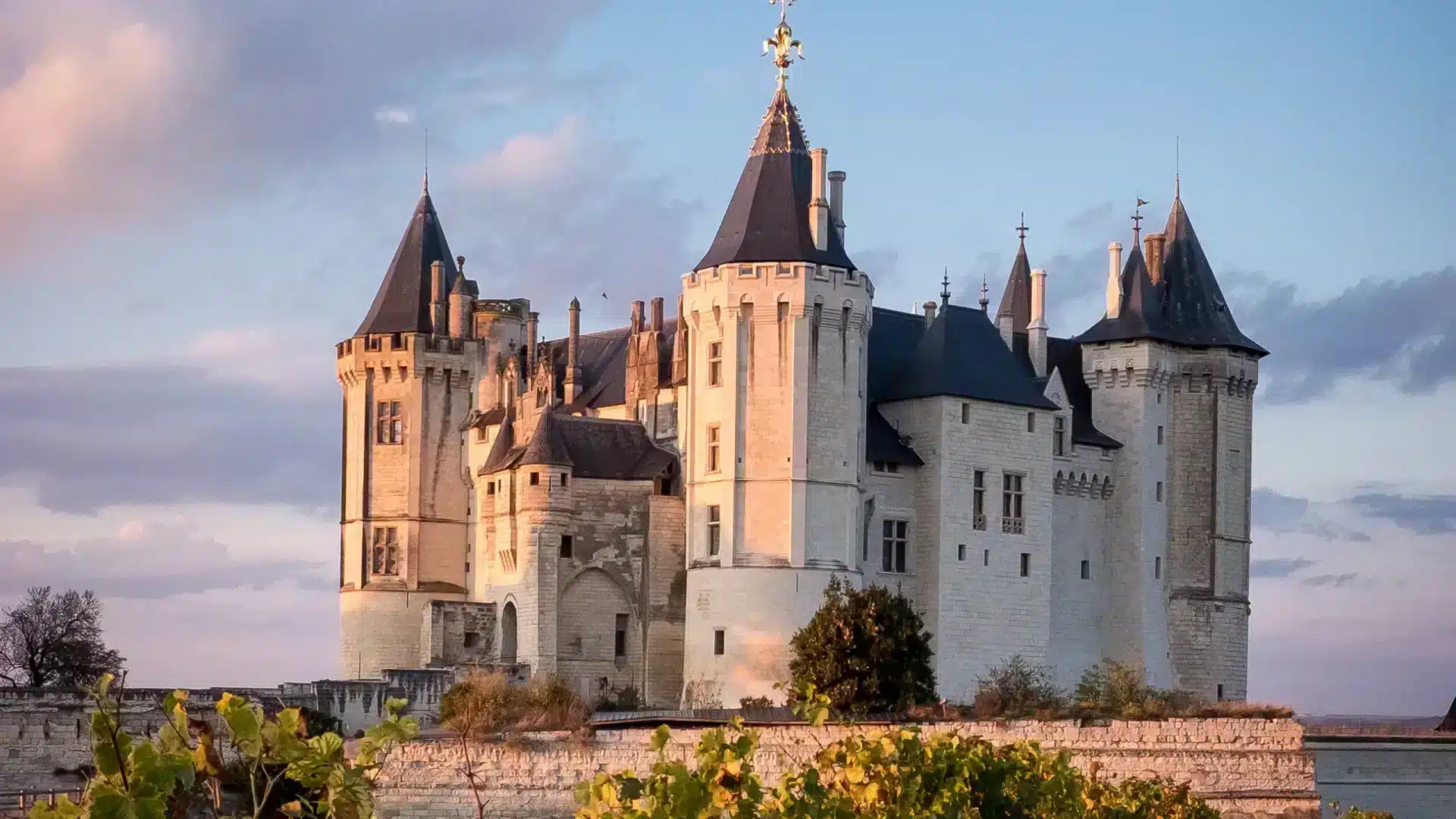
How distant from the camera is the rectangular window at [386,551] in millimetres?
65250

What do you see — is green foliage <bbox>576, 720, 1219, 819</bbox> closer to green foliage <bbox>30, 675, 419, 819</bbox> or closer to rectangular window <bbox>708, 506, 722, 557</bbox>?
green foliage <bbox>30, 675, 419, 819</bbox>

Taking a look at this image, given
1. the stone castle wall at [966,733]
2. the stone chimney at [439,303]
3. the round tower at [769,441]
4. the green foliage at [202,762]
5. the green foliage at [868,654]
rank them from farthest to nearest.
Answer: the stone chimney at [439,303] < the round tower at [769,441] < the green foliage at [868,654] < the stone castle wall at [966,733] < the green foliage at [202,762]

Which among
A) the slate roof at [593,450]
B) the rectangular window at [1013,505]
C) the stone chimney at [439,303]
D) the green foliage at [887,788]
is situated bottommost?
the green foliage at [887,788]

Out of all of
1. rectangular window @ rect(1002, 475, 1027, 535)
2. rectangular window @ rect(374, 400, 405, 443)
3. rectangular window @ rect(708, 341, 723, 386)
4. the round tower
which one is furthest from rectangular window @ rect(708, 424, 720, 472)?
rectangular window @ rect(374, 400, 405, 443)

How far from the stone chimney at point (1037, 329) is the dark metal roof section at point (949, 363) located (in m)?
1.39

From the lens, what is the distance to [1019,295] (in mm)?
67562

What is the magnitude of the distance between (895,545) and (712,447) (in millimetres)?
5849

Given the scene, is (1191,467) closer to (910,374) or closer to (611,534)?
(910,374)

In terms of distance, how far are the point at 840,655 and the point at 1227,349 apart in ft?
65.3

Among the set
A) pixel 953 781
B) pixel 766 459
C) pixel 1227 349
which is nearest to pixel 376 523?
pixel 766 459

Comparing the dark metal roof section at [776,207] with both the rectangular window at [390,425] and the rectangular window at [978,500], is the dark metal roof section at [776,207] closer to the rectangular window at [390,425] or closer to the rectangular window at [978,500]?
the rectangular window at [978,500]

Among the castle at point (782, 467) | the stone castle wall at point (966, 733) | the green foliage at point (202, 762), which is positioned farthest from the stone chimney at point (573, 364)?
the green foliage at point (202, 762)

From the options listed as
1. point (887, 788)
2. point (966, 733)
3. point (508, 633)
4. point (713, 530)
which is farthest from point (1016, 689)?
point (887, 788)

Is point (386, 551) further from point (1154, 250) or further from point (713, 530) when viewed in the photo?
point (1154, 250)
